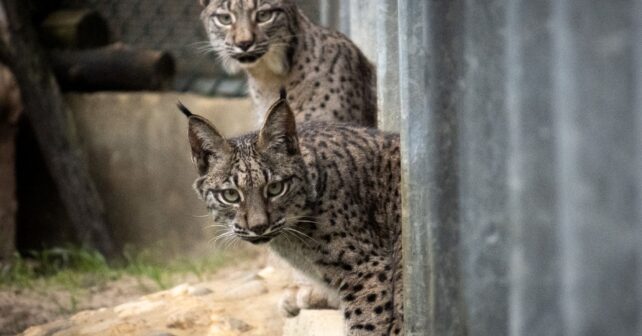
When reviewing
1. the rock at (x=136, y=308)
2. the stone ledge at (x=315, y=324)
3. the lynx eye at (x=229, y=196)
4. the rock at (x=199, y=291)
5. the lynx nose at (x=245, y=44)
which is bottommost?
the rock at (x=136, y=308)

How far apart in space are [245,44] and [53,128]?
3493 millimetres

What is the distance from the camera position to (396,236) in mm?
4973

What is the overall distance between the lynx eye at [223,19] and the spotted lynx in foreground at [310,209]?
2.16 m

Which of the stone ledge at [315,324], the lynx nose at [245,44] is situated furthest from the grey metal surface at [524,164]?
the lynx nose at [245,44]

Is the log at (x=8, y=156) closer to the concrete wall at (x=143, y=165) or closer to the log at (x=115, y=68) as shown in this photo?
the log at (x=115, y=68)

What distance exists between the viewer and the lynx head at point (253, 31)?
6895 millimetres

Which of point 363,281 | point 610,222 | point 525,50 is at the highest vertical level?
point 525,50

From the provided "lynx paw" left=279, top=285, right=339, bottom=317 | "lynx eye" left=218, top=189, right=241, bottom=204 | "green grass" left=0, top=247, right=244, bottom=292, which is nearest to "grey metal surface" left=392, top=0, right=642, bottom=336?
"lynx eye" left=218, top=189, right=241, bottom=204

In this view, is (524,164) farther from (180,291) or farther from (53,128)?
(53,128)

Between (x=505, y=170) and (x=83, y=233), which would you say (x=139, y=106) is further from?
(x=505, y=170)

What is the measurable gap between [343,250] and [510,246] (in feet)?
7.09

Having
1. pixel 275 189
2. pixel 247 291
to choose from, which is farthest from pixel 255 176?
pixel 247 291

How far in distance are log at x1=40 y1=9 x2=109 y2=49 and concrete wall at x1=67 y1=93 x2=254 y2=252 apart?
0.57 m

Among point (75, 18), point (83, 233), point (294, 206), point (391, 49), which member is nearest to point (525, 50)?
point (294, 206)
